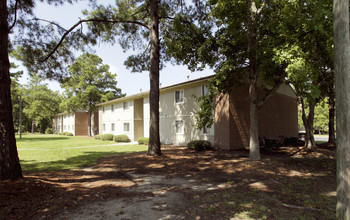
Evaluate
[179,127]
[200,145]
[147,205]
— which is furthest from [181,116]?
[147,205]

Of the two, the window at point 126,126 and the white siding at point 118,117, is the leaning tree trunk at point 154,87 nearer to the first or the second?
the white siding at point 118,117

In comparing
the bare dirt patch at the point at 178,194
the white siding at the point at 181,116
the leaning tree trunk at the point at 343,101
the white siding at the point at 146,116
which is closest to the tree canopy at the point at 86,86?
the white siding at the point at 146,116

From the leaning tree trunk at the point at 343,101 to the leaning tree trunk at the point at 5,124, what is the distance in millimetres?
8415

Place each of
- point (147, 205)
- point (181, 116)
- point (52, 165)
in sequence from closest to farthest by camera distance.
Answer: point (147, 205) < point (52, 165) < point (181, 116)

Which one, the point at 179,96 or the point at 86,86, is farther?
the point at 86,86

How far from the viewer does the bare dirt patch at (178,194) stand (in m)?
4.77

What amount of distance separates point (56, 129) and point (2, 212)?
2497 inches

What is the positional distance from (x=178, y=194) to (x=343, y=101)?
15.5 feet

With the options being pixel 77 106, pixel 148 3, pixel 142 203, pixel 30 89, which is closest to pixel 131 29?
pixel 148 3

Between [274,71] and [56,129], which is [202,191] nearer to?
[274,71]

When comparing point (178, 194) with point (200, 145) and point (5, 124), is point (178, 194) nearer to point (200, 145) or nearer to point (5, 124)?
point (5, 124)

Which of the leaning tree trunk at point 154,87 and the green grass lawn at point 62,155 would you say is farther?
the leaning tree trunk at point 154,87

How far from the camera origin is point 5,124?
631 cm

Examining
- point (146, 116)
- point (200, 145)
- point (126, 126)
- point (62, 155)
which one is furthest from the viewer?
point (126, 126)
